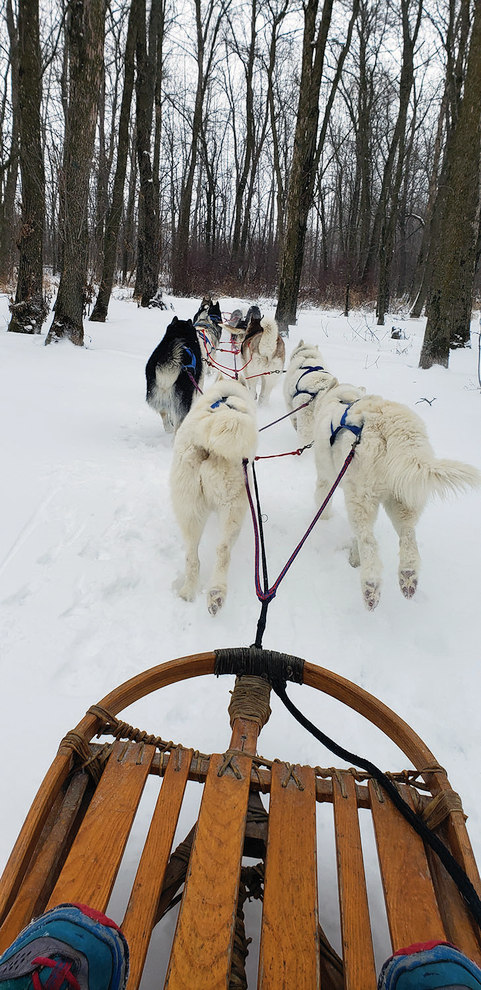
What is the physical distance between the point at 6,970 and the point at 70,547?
2.52 m

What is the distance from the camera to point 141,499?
400 cm

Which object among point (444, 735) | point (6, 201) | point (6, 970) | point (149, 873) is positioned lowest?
point (6, 970)

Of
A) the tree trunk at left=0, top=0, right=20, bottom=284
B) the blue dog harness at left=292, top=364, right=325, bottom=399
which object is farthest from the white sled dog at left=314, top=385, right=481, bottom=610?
the tree trunk at left=0, top=0, right=20, bottom=284

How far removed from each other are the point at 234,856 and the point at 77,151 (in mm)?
9201

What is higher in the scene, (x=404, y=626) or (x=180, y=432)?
(x=180, y=432)

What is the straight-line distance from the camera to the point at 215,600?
2660 mm

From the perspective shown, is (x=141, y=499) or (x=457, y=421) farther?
(x=457, y=421)

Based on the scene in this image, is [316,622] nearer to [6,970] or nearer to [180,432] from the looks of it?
[180,432]

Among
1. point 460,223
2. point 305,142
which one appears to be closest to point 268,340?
point 460,223

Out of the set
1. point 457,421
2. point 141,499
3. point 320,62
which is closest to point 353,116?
point 320,62

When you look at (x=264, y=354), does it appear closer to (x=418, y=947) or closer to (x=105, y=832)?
(x=105, y=832)

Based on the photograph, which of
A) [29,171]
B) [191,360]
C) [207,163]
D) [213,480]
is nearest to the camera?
[213,480]

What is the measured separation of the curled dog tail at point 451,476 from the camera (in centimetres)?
243

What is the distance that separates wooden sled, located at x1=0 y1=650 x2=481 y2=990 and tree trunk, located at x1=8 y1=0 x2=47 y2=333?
8.92 metres
